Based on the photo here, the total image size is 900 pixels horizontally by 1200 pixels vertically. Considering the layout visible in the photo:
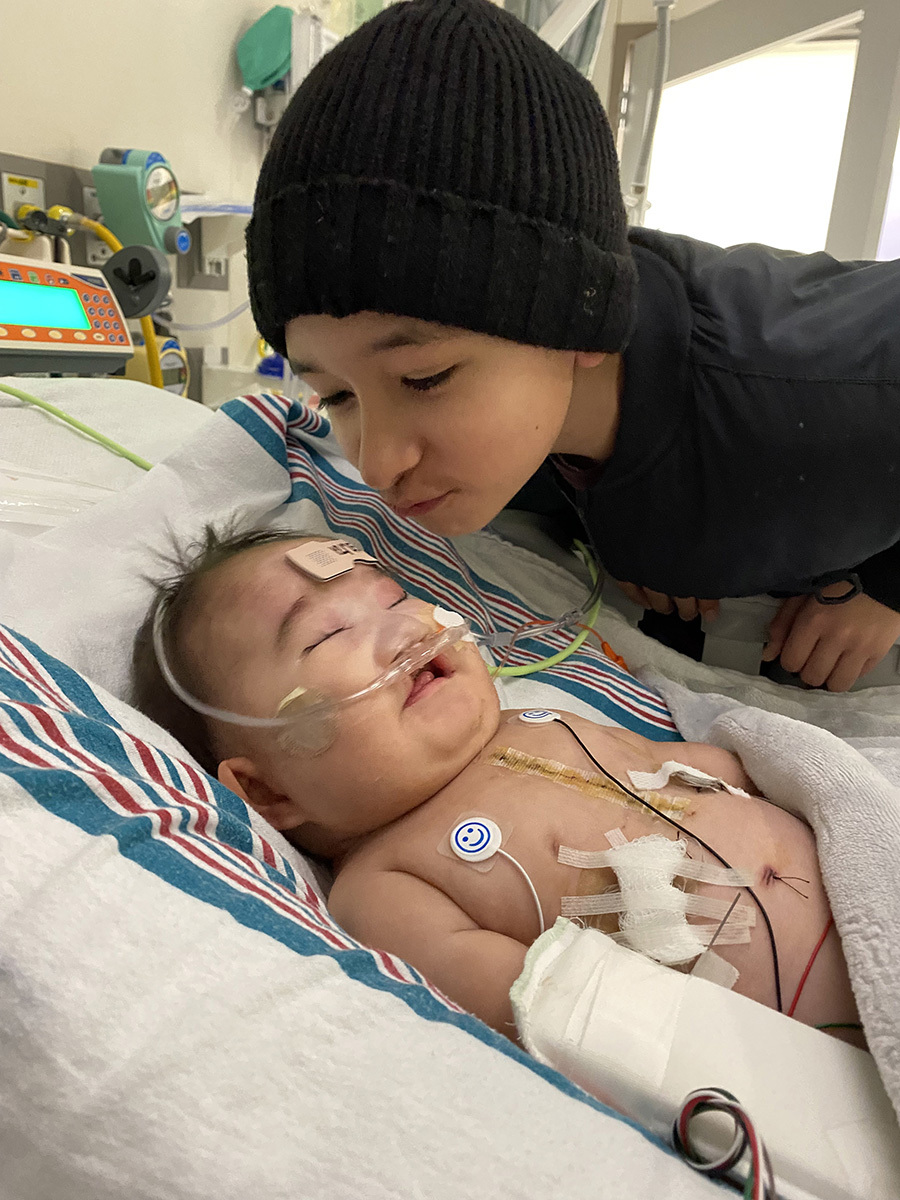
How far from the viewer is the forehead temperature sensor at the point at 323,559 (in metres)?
0.88

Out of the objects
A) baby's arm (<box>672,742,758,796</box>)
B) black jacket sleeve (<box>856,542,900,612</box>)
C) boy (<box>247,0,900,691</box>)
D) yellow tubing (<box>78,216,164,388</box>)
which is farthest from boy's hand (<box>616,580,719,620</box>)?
yellow tubing (<box>78,216,164,388</box>)

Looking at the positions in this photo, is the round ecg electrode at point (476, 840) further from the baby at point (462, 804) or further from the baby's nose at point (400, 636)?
the baby's nose at point (400, 636)

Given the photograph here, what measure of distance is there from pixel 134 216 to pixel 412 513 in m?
1.18

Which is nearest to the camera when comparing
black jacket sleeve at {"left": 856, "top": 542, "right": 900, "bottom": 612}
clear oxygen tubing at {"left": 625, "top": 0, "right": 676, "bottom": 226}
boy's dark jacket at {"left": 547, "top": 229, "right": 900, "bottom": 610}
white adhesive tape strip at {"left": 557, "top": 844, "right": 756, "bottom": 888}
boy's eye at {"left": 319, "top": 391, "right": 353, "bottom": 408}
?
white adhesive tape strip at {"left": 557, "top": 844, "right": 756, "bottom": 888}

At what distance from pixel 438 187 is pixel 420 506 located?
36 centimetres

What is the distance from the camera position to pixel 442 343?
0.84 meters

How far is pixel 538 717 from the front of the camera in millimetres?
912

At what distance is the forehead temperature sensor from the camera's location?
0.88m

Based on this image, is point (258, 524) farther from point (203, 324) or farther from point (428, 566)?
point (203, 324)

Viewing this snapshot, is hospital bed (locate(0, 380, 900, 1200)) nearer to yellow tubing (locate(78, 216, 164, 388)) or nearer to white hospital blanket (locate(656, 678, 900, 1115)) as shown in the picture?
white hospital blanket (locate(656, 678, 900, 1115))

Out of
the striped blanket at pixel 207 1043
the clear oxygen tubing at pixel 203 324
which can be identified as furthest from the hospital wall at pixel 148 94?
the striped blanket at pixel 207 1043

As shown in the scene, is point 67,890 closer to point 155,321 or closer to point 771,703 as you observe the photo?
point 771,703

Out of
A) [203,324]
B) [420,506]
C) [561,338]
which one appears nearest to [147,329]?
[203,324]

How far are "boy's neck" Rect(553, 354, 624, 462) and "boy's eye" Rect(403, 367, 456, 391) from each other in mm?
261
